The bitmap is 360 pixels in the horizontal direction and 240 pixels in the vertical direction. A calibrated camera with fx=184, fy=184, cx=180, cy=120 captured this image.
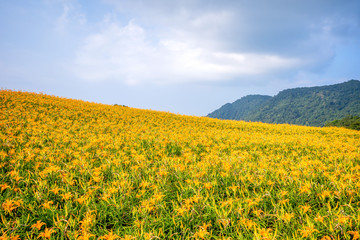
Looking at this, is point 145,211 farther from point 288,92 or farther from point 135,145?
point 288,92

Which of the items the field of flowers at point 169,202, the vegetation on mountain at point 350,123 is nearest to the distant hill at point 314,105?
the vegetation on mountain at point 350,123

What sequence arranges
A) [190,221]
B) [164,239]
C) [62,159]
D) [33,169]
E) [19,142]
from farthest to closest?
1. [19,142]
2. [62,159]
3. [33,169]
4. [190,221]
5. [164,239]

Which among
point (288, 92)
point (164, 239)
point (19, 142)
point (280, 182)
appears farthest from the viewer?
point (288, 92)

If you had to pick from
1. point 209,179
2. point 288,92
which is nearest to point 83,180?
point 209,179

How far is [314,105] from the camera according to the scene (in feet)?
489

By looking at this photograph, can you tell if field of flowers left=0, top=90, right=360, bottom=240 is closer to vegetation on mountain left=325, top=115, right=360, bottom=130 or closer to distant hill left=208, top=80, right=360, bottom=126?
vegetation on mountain left=325, top=115, right=360, bottom=130

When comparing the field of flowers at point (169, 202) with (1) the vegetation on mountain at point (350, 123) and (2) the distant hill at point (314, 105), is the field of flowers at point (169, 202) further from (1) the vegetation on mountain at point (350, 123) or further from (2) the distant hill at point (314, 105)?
(2) the distant hill at point (314, 105)

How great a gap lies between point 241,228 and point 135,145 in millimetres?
3811

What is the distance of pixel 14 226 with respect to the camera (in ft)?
6.32

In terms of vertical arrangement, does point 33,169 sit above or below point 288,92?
below

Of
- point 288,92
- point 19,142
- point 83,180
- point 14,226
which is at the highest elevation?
point 288,92

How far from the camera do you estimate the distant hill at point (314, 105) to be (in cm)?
12674

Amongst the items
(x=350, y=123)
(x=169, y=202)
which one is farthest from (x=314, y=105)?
(x=169, y=202)

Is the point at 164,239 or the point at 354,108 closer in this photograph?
the point at 164,239
